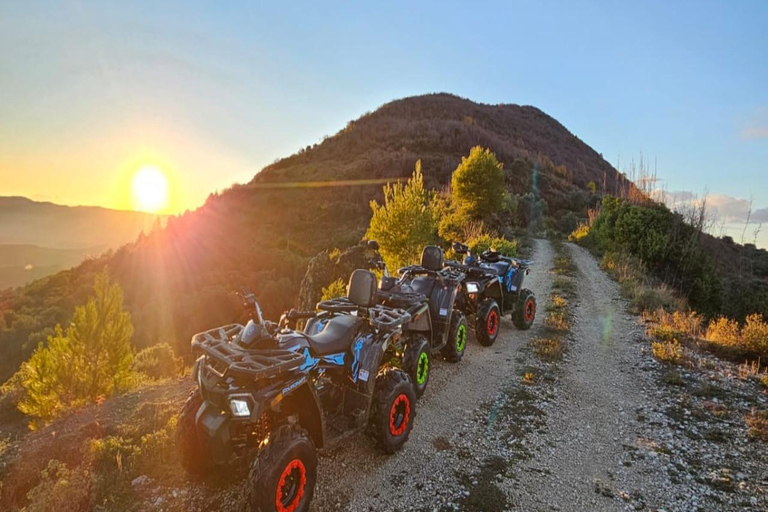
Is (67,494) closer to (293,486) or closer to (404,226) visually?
(293,486)

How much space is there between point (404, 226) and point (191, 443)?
36.0ft

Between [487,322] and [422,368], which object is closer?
[422,368]

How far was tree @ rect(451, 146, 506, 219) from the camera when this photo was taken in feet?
83.0

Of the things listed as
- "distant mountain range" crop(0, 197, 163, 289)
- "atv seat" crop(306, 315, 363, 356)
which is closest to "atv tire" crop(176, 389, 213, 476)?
"atv seat" crop(306, 315, 363, 356)

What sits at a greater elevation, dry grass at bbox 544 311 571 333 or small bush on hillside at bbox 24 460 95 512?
dry grass at bbox 544 311 571 333

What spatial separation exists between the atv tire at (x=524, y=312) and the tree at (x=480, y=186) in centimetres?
1592

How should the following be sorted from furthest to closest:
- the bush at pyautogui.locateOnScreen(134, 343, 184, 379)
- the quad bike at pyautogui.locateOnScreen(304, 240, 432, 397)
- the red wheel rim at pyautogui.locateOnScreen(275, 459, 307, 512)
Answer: the bush at pyautogui.locateOnScreen(134, 343, 184, 379)
the quad bike at pyautogui.locateOnScreen(304, 240, 432, 397)
the red wheel rim at pyautogui.locateOnScreen(275, 459, 307, 512)

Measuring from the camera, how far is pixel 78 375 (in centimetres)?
1145

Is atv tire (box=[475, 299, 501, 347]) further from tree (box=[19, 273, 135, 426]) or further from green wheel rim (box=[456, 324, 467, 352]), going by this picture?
tree (box=[19, 273, 135, 426])

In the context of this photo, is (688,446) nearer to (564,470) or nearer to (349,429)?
(564,470)

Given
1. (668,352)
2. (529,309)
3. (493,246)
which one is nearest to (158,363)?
(529,309)

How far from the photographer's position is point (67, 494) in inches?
151

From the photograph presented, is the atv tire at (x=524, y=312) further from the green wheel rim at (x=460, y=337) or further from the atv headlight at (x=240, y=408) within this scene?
the atv headlight at (x=240, y=408)

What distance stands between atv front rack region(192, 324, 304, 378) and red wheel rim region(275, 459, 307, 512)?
788 millimetres
